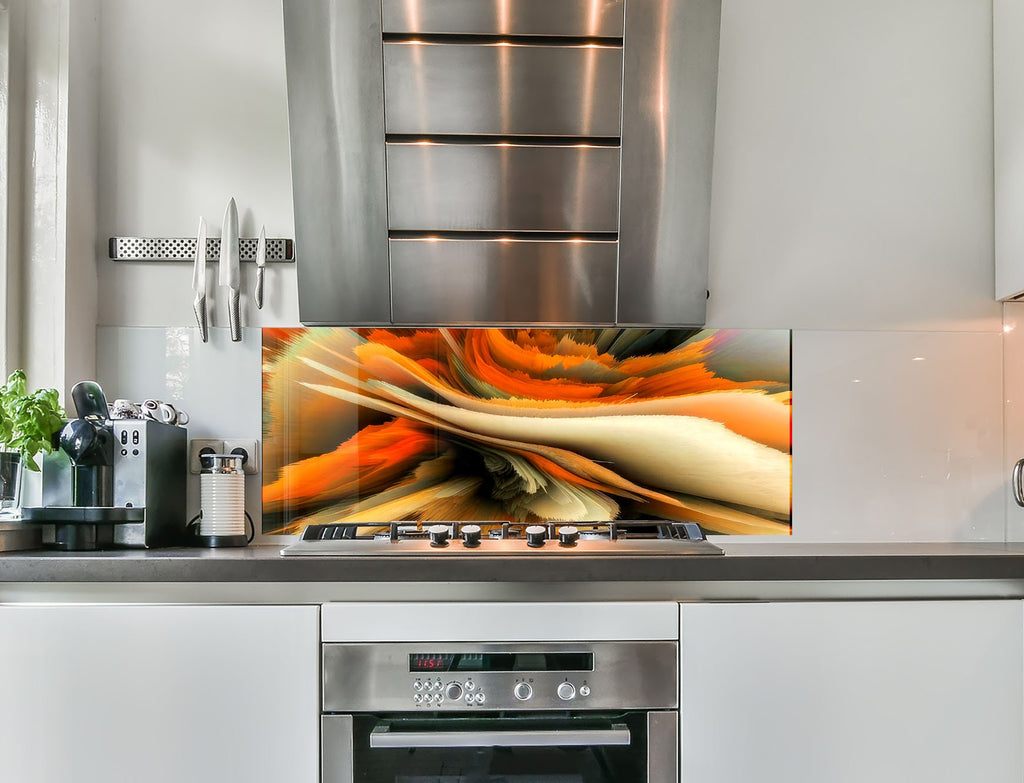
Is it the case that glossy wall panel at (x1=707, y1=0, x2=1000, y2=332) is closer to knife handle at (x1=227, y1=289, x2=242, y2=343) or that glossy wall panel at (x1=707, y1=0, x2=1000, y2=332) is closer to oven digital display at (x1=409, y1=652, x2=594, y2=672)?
oven digital display at (x1=409, y1=652, x2=594, y2=672)

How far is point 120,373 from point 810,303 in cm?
177

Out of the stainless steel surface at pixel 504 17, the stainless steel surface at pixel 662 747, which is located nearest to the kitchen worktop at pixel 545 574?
the stainless steel surface at pixel 662 747

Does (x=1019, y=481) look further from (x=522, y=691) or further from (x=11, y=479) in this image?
(x=11, y=479)

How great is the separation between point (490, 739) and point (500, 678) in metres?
0.11

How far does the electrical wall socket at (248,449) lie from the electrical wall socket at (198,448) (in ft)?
0.06

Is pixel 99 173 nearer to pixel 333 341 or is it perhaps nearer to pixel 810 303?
pixel 333 341

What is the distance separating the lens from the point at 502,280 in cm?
189

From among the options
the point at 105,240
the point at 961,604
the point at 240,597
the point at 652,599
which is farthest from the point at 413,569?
the point at 105,240

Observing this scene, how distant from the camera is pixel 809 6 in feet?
6.85

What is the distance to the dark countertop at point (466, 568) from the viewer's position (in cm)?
146

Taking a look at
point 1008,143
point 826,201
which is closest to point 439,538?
point 826,201

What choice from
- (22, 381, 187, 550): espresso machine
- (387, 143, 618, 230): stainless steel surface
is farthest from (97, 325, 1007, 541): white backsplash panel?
(387, 143, 618, 230): stainless steel surface

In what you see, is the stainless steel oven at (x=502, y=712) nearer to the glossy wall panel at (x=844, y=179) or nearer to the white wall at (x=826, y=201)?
the white wall at (x=826, y=201)

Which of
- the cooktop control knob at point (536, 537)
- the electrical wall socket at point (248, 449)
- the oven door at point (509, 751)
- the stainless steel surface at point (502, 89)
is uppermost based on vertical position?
the stainless steel surface at point (502, 89)
